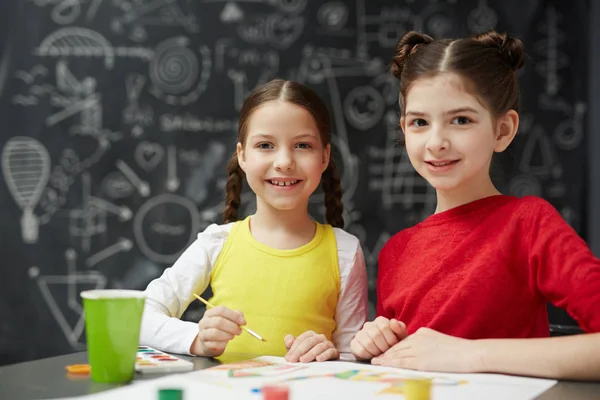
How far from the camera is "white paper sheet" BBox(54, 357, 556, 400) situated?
3.00 ft

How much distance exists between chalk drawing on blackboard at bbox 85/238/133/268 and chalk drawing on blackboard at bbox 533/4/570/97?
1.99m

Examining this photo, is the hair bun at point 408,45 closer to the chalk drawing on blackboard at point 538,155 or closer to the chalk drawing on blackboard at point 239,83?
the chalk drawing on blackboard at point 239,83

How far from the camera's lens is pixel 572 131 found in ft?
10.8

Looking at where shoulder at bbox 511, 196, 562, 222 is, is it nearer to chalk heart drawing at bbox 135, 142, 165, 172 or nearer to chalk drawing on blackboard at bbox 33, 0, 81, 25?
chalk heart drawing at bbox 135, 142, 165, 172

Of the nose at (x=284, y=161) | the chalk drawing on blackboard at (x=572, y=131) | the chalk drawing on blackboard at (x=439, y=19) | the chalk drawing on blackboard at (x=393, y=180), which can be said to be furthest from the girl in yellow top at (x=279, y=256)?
the chalk drawing on blackboard at (x=572, y=131)

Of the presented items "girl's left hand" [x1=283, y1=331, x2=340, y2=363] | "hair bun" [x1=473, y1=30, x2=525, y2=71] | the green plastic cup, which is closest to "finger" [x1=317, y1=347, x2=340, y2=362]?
"girl's left hand" [x1=283, y1=331, x2=340, y2=363]

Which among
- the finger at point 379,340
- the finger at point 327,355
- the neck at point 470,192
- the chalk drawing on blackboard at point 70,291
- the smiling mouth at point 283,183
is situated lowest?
the chalk drawing on blackboard at point 70,291

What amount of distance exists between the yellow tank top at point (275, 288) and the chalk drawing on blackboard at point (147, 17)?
1901 millimetres

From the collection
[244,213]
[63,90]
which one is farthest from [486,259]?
[63,90]

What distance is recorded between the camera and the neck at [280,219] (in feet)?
5.26

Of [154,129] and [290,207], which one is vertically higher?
[154,129]

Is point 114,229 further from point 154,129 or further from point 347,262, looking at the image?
point 347,262

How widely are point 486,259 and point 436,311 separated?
5.2 inches

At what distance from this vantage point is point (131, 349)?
40.4 inches
